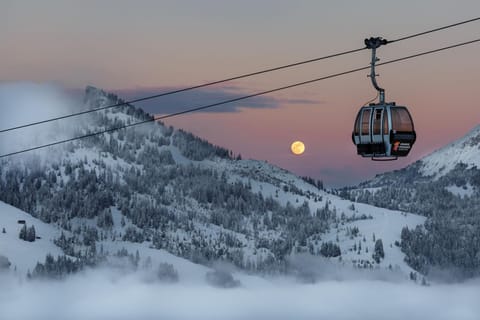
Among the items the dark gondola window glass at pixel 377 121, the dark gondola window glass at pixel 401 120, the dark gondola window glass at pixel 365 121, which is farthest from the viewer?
the dark gondola window glass at pixel 365 121

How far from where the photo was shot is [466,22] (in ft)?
133

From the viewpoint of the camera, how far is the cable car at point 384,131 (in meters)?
47.4

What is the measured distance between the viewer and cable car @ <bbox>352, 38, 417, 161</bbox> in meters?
47.4

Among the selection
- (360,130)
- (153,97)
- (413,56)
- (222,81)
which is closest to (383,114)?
(360,130)

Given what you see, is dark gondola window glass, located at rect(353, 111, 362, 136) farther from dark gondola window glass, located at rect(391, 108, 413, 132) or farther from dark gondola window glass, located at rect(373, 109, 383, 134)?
dark gondola window glass, located at rect(391, 108, 413, 132)

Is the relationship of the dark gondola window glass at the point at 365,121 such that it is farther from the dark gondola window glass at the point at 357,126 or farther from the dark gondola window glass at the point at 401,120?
the dark gondola window glass at the point at 401,120

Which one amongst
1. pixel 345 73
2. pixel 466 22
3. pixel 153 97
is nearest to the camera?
pixel 466 22

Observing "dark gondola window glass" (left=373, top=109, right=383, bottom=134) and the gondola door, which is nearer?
the gondola door

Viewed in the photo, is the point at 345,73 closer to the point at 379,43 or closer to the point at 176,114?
the point at 379,43

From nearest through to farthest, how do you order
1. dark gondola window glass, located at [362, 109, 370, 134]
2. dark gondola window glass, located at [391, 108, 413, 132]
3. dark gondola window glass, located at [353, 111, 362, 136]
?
dark gondola window glass, located at [391, 108, 413, 132] < dark gondola window glass, located at [362, 109, 370, 134] < dark gondola window glass, located at [353, 111, 362, 136]

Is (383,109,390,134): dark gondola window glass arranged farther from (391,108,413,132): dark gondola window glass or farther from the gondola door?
(391,108,413,132): dark gondola window glass

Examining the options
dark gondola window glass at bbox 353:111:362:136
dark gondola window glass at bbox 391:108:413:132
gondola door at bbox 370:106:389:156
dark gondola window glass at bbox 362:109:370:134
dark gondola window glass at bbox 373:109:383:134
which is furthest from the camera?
dark gondola window glass at bbox 353:111:362:136

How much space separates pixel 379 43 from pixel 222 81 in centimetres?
762

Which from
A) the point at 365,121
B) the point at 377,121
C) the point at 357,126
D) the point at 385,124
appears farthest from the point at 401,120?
the point at 357,126
